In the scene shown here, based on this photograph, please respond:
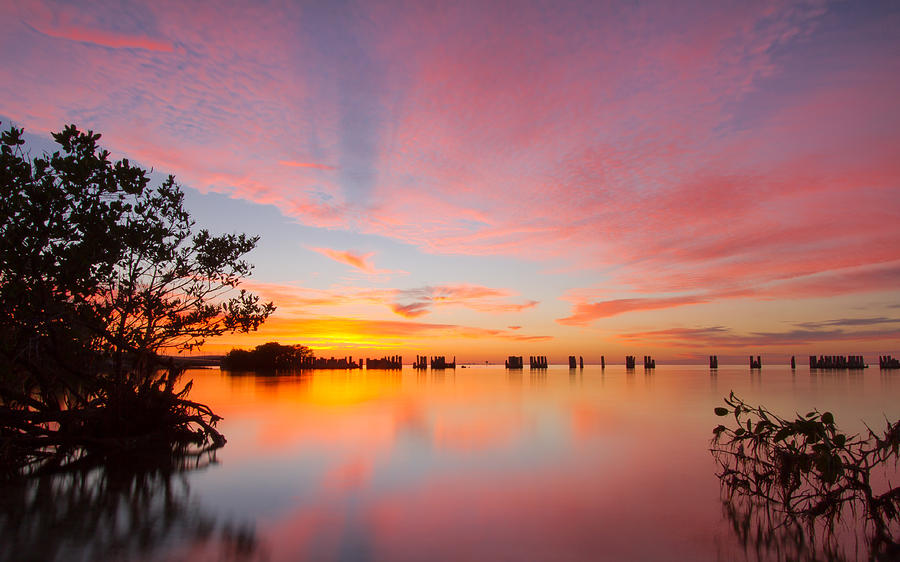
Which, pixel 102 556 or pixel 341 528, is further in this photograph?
pixel 341 528

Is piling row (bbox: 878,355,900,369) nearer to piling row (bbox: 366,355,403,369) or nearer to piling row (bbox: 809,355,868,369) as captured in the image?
piling row (bbox: 809,355,868,369)

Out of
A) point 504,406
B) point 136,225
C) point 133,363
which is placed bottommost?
point 504,406

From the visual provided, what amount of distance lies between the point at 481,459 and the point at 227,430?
868cm

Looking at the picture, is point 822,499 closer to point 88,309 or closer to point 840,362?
point 88,309

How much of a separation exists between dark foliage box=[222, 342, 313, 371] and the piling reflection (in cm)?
6835

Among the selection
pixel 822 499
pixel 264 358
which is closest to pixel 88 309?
pixel 822 499

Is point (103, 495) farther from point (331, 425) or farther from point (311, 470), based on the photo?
point (331, 425)

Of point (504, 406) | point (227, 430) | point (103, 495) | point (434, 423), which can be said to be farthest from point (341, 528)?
point (504, 406)

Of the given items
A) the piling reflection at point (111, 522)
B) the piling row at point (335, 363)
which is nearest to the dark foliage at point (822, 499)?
the piling reflection at point (111, 522)

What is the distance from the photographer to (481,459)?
483 inches

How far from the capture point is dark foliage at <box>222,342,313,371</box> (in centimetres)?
7481

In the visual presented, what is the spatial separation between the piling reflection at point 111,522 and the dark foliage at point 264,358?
224 feet

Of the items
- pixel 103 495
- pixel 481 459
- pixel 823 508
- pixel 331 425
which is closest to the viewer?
pixel 823 508

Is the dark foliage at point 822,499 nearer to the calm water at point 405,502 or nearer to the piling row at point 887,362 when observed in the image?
the calm water at point 405,502
